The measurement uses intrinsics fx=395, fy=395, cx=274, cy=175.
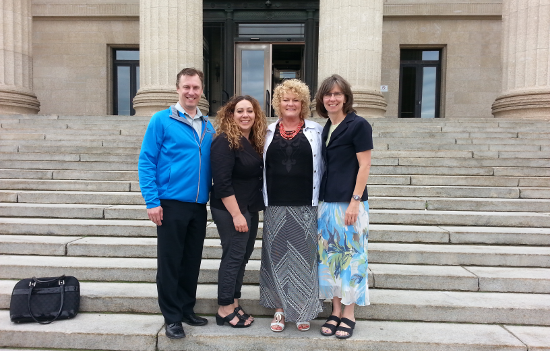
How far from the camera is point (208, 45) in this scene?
15594 millimetres

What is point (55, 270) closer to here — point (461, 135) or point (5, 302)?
point (5, 302)

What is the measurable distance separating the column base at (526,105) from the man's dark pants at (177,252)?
991cm

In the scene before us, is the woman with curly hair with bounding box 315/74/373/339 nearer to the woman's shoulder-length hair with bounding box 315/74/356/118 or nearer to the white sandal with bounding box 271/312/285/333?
the woman's shoulder-length hair with bounding box 315/74/356/118

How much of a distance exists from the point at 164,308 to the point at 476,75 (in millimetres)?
15193

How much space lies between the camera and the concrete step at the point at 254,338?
3.08 metres

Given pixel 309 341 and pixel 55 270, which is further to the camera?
pixel 55 270

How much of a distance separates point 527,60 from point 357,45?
4.31m

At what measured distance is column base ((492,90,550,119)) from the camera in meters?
9.75

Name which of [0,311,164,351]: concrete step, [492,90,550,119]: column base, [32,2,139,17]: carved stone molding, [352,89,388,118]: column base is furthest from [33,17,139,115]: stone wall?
[0,311,164,351]: concrete step

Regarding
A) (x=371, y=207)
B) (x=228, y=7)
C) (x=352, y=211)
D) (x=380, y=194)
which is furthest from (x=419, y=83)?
(x=352, y=211)

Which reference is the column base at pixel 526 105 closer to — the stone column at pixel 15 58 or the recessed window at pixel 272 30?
the recessed window at pixel 272 30

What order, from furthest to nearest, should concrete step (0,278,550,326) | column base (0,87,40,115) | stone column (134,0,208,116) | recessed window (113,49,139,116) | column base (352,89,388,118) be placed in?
recessed window (113,49,139,116) < column base (0,87,40,115) < column base (352,89,388,118) < stone column (134,0,208,116) < concrete step (0,278,550,326)

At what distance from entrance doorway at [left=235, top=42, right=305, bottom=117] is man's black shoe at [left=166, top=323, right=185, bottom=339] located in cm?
1250

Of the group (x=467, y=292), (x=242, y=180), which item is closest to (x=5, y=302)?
(x=242, y=180)
